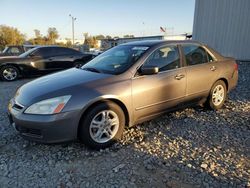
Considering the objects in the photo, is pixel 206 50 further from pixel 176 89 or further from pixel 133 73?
pixel 133 73

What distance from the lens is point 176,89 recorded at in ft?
13.5

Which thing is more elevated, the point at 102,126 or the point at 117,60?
the point at 117,60

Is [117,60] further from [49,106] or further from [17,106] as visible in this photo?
[17,106]

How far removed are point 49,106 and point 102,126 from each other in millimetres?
796

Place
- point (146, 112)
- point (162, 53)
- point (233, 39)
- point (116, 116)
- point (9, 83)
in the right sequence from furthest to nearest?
1. point (233, 39)
2. point (9, 83)
3. point (162, 53)
4. point (146, 112)
5. point (116, 116)

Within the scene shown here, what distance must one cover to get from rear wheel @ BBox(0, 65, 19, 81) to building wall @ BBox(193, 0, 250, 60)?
29.2 ft

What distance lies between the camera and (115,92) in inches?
134

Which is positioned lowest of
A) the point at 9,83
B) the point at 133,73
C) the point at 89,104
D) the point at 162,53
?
the point at 9,83

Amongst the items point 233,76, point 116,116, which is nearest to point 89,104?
point 116,116

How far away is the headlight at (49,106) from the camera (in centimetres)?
304

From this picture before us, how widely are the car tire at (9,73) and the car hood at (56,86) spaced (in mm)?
6212

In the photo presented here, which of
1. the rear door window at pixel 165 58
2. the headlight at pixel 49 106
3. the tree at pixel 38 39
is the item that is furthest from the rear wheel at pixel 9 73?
the tree at pixel 38 39

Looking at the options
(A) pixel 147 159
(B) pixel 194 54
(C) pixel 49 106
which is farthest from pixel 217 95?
(C) pixel 49 106

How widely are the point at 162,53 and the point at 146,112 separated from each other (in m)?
1.07
